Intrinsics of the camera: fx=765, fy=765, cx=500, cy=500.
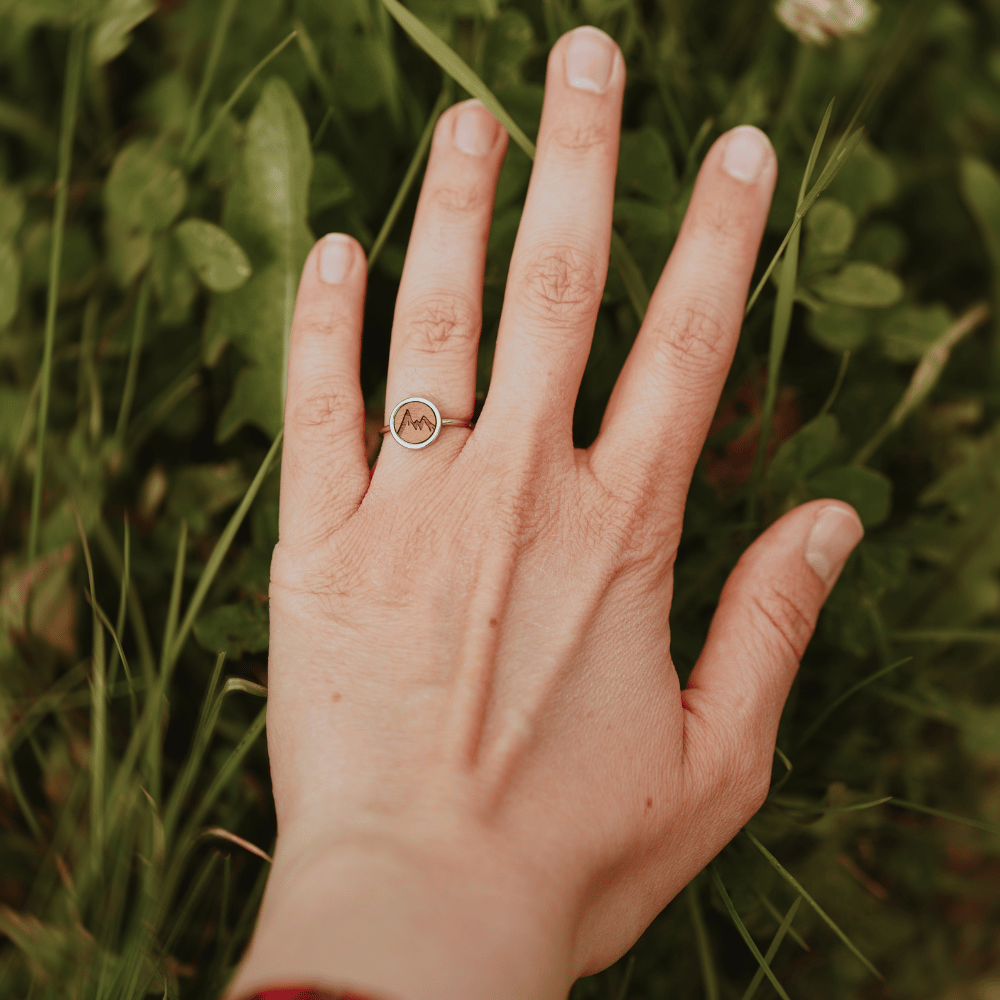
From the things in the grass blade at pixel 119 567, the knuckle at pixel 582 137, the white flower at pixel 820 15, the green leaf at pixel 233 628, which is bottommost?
the grass blade at pixel 119 567

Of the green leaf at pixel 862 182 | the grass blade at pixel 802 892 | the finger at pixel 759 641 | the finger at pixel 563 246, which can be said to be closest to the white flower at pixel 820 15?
the green leaf at pixel 862 182

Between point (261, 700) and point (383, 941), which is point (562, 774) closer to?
point (383, 941)

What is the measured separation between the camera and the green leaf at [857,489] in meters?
2.02

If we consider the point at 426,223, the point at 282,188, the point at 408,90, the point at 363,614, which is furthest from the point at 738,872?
the point at 408,90

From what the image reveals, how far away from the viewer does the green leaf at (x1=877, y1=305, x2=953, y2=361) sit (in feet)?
7.47

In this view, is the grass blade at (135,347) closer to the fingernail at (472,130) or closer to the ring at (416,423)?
the ring at (416,423)

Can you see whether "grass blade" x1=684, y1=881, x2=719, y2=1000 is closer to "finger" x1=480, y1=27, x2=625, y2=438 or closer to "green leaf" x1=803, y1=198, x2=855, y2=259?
"finger" x1=480, y1=27, x2=625, y2=438

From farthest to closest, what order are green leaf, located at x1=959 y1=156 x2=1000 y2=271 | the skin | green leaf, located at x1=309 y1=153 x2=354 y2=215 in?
green leaf, located at x1=959 y1=156 x2=1000 y2=271, green leaf, located at x1=309 y1=153 x2=354 y2=215, the skin

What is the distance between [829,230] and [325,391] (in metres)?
1.43

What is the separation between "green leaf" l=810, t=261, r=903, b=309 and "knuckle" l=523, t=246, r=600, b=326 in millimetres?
718

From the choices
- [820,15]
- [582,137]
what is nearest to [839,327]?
[820,15]

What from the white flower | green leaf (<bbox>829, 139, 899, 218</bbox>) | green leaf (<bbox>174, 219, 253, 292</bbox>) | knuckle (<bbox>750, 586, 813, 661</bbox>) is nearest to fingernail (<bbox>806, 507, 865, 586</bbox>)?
knuckle (<bbox>750, 586, 813, 661</bbox>)

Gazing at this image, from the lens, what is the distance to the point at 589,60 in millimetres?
1828

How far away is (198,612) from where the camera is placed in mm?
2102
